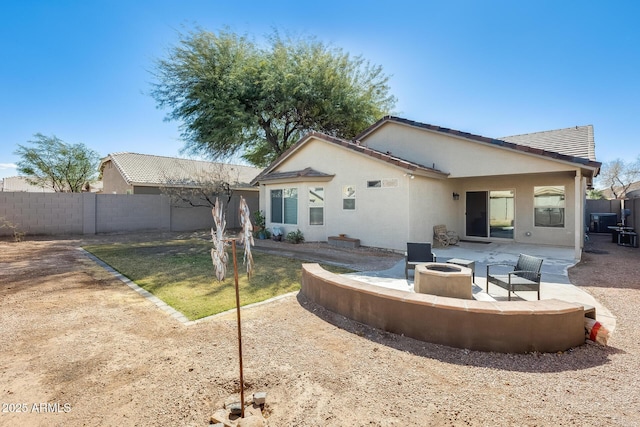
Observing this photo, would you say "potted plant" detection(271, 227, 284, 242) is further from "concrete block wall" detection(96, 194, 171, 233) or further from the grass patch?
"concrete block wall" detection(96, 194, 171, 233)

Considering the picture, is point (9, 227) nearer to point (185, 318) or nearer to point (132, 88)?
point (132, 88)

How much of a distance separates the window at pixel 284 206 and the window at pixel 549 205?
35.9 feet

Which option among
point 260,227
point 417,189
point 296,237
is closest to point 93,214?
point 260,227

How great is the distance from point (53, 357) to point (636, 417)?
665 centimetres

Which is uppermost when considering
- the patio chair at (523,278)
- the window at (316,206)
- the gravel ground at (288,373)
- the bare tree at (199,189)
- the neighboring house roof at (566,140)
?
the neighboring house roof at (566,140)

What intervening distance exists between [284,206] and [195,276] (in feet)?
24.4

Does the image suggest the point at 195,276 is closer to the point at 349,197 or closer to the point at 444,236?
the point at 349,197

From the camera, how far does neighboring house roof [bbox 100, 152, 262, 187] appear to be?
20953 mm

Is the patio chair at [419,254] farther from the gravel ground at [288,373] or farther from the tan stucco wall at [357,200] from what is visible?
the tan stucco wall at [357,200]

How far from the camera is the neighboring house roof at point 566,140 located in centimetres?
1166

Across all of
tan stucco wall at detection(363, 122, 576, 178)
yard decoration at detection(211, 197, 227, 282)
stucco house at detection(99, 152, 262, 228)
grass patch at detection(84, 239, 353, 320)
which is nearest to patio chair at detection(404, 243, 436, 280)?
grass patch at detection(84, 239, 353, 320)

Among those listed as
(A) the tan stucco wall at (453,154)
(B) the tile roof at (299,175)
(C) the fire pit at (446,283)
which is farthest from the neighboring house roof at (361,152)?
(C) the fire pit at (446,283)

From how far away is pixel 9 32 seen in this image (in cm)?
1099

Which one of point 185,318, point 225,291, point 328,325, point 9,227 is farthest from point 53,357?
point 9,227
